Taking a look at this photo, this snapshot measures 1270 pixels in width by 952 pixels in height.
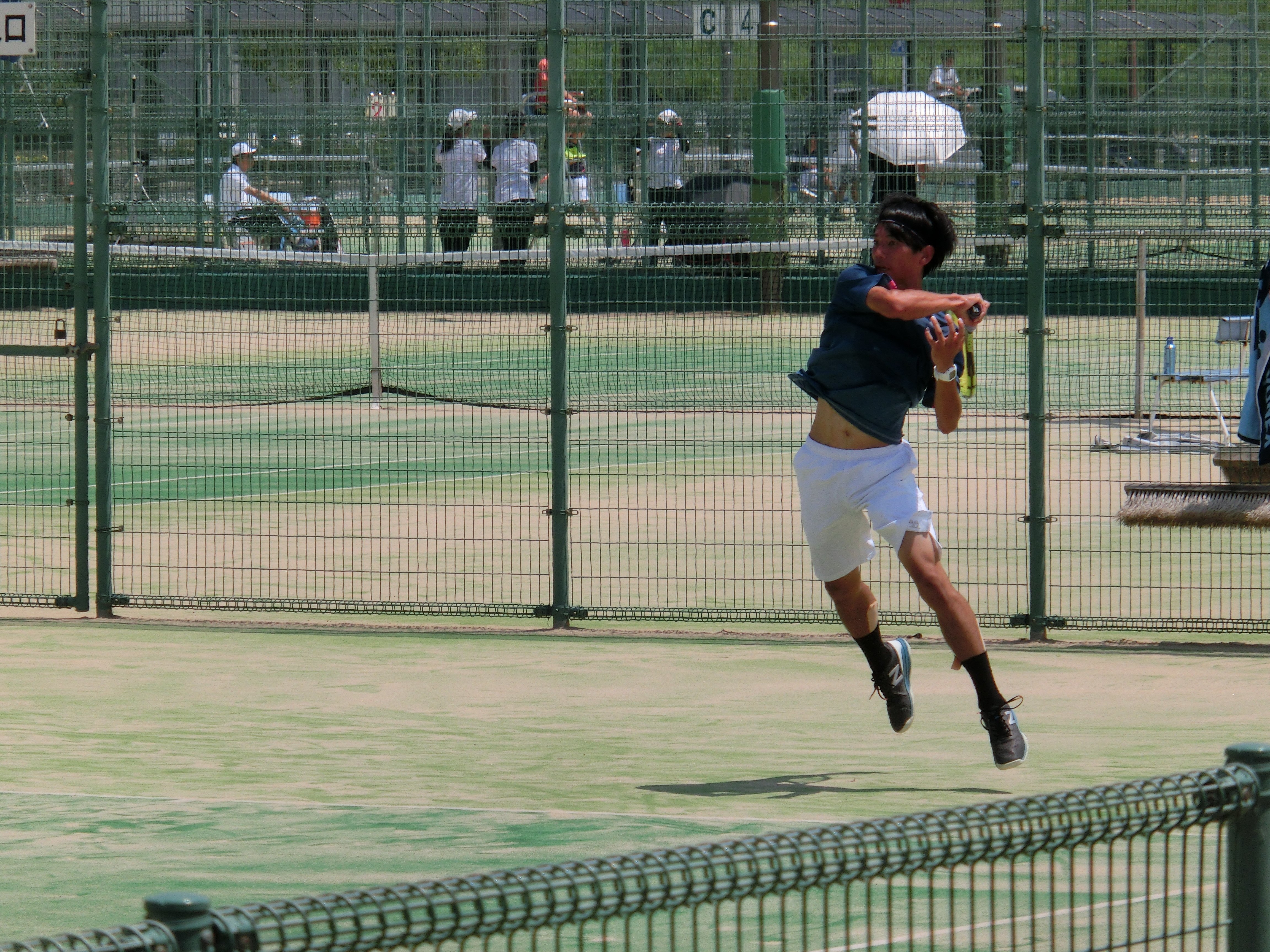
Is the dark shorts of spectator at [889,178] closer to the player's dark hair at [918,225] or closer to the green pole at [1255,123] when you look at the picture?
the green pole at [1255,123]

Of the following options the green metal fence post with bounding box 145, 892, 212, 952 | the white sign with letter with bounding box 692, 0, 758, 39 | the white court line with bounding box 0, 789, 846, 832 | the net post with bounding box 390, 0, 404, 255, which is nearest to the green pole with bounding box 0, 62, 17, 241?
the net post with bounding box 390, 0, 404, 255

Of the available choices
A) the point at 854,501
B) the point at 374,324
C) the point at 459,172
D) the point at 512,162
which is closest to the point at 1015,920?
the point at 854,501

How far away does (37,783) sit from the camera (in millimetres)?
6773

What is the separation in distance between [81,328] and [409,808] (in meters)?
4.77

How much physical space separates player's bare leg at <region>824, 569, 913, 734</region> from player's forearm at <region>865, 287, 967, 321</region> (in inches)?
37.6

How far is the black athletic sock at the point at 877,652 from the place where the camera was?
7035 millimetres

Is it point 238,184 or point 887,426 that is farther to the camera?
point 238,184

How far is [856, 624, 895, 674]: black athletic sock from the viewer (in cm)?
704

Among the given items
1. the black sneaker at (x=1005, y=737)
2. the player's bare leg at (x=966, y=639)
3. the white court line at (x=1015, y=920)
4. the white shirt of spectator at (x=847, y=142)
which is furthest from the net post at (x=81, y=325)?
the white court line at (x=1015, y=920)

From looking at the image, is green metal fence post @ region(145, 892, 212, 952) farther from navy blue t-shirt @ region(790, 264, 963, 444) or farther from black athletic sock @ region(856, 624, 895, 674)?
black athletic sock @ region(856, 624, 895, 674)

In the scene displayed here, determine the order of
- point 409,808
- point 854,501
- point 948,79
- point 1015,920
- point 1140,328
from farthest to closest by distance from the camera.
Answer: point 1140,328 < point 948,79 < point 854,501 < point 409,808 < point 1015,920

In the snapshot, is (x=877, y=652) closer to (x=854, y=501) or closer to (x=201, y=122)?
(x=854, y=501)

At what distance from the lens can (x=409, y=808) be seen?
639 cm

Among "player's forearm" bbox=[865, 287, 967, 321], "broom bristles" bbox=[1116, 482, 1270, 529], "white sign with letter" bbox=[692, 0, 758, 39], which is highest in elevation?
"white sign with letter" bbox=[692, 0, 758, 39]
